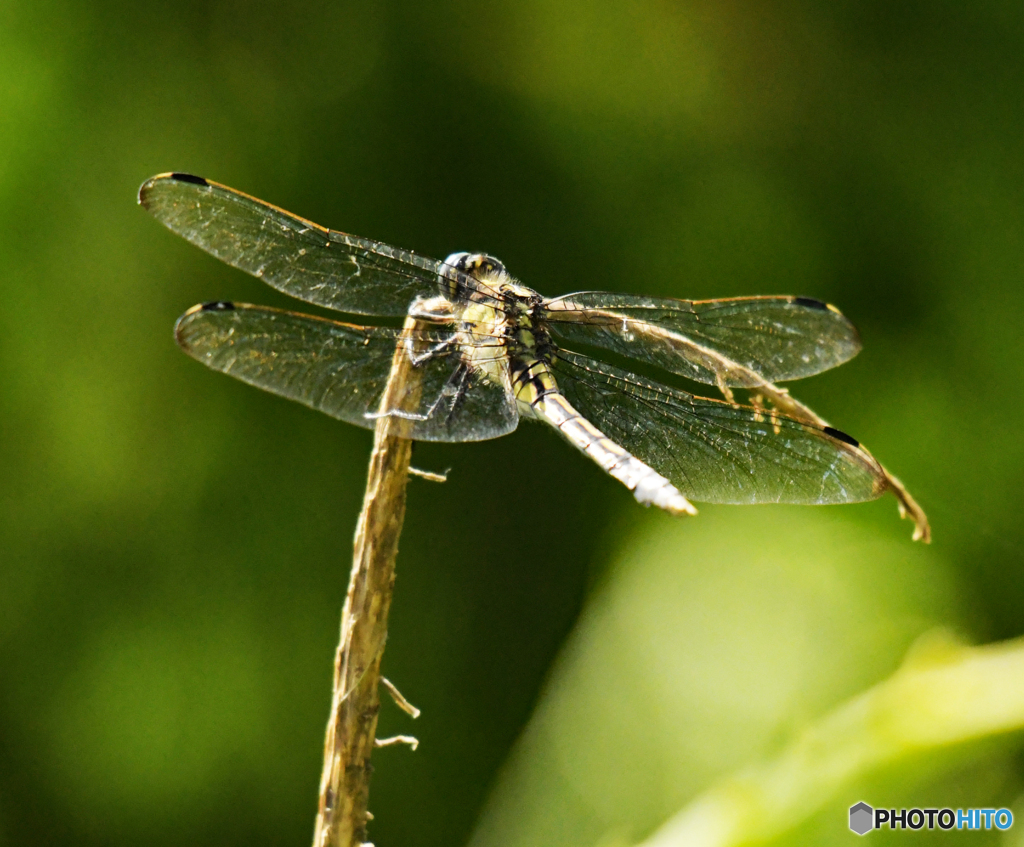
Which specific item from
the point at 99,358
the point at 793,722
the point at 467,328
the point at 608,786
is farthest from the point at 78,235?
the point at 793,722

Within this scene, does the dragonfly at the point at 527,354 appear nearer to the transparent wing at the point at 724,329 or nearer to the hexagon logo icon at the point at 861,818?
the transparent wing at the point at 724,329

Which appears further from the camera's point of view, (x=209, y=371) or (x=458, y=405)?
(x=209, y=371)

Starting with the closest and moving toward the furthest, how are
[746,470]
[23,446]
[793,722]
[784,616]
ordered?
1. [746,470]
2. [793,722]
3. [784,616]
4. [23,446]

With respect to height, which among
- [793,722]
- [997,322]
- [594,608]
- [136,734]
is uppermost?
[997,322]

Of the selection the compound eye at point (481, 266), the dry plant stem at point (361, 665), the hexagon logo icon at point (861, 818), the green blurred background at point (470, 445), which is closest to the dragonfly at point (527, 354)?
the compound eye at point (481, 266)

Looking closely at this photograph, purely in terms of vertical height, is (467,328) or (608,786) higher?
(467,328)

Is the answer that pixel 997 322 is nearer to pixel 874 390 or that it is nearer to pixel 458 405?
pixel 874 390

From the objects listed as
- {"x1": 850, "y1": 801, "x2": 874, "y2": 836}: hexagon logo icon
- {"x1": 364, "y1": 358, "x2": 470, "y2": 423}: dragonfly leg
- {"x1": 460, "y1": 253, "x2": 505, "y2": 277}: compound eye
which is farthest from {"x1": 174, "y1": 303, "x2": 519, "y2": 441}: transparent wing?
{"x1": 850, "y1": 801, "x2": 874, "y2": 836}: hexagon logo icon

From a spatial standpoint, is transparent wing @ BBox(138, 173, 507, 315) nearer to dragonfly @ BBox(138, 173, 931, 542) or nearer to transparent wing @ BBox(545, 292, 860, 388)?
dragonfly @ BBox(138, 173, 931, 542)
